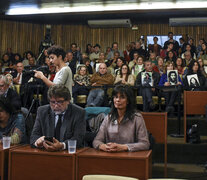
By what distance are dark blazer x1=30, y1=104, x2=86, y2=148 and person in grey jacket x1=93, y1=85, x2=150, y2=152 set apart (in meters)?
0.16

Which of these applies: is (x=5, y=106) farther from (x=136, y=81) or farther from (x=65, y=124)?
(x=136, y=81)

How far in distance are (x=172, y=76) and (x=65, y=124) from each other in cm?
346

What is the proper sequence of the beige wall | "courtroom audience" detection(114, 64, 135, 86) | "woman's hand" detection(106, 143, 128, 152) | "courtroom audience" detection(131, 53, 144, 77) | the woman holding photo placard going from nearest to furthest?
1. "woman's hand" detection(106, 143, 128, 152)
2. the woman holding photo placard
3. "courtroom audience" detection(114, 64, 135, 86)
4. "courtroom audience" detection(131, 53, 144, 77)
5. the beige wall

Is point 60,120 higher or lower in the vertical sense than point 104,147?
higher

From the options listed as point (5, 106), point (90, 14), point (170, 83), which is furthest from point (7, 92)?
point (90, 14)

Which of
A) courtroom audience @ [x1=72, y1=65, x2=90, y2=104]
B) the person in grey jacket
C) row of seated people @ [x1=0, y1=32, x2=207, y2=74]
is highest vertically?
row of seated people @ [x1=0, y1=32, x2=207, y2=74]

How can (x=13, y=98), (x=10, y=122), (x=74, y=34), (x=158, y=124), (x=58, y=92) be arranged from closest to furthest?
(x=58, y=92), (x=10, y=122), (x=158, y=124), (x=13, y=98), (x=74, y=34)

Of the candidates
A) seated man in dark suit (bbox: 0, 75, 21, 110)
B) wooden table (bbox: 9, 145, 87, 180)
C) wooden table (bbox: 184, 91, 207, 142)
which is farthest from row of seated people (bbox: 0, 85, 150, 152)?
wooden table (bbox: 184, 91, 207, 142)

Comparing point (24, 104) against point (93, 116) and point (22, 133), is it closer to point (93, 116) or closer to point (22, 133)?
point (93, 116)

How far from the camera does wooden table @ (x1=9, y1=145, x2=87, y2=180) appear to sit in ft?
7.04

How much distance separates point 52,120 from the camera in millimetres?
2686

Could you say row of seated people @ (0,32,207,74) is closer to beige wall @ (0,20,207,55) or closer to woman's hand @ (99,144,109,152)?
beige wall @ (0,20,207,55)

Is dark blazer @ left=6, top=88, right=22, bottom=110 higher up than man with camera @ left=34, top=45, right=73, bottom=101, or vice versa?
man with camera @ left=34, top=45, right=73, bottom=101

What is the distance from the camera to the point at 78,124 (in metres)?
2.66
